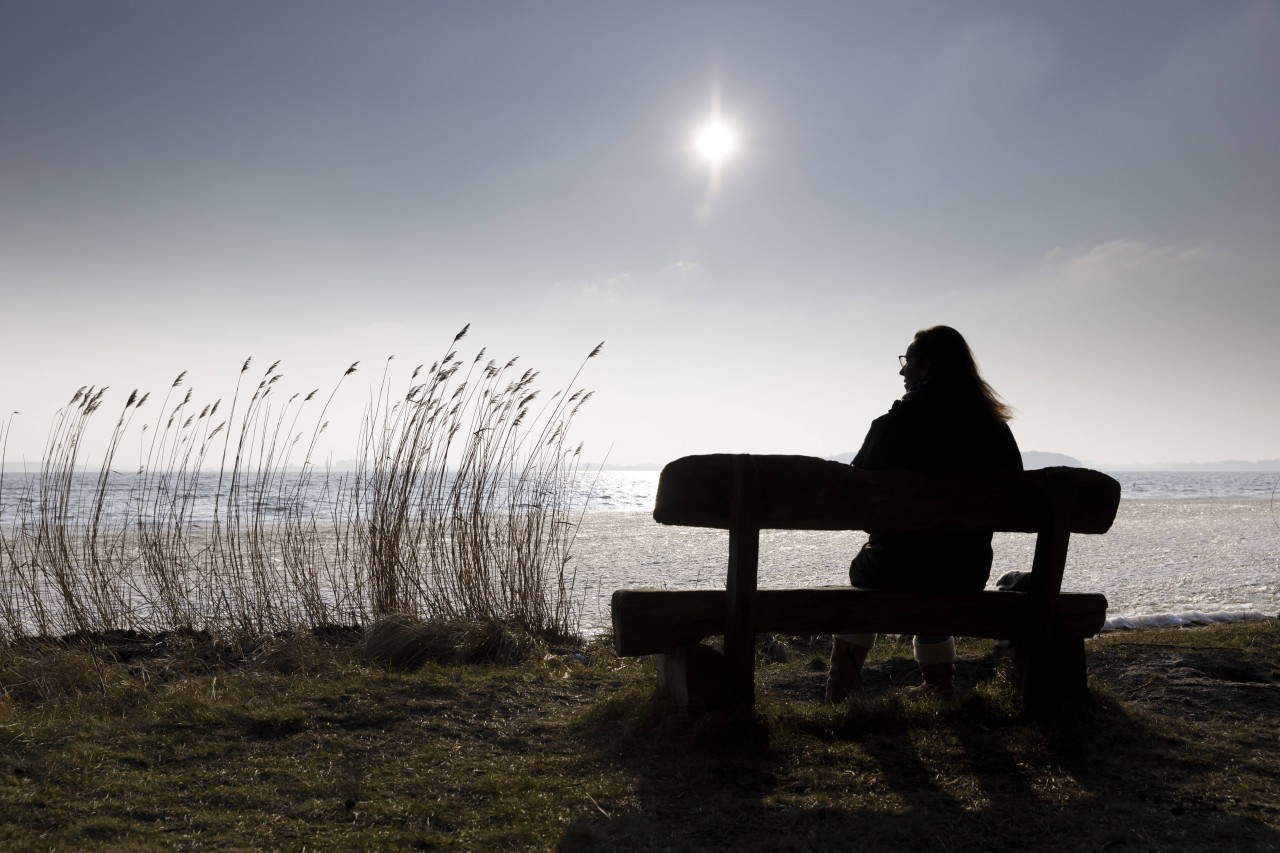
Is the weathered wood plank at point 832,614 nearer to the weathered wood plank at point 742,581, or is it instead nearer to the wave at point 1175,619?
the weathered wood plank at point 742,581

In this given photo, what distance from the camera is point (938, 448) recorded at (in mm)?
3750

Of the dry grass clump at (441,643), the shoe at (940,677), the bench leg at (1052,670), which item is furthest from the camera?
the dry grass clump at (441,643)

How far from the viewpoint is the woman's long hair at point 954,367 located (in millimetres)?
3785

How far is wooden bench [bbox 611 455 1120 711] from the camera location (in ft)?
10.8

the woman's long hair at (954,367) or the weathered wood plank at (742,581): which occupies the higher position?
the woman's long hair at (954,367)

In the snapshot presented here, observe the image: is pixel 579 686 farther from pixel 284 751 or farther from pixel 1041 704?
pixel 1041 704

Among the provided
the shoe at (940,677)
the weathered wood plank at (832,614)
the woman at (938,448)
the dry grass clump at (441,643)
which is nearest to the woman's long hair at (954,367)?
the woman at (938,448)

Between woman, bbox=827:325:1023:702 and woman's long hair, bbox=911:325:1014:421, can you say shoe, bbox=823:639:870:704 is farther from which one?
woman's long hair, bbox=911:325:1014:421

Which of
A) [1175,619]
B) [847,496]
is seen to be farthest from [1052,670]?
[1175,619]

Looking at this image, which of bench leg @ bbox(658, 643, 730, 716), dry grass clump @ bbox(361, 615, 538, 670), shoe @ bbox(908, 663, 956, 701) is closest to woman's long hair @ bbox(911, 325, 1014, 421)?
shoe @ bbox(908, 663, 956, 701)

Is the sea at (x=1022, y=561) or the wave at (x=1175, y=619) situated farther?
the sea at (x=1022, y=561)

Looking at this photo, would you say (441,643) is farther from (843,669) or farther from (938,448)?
(938,448)

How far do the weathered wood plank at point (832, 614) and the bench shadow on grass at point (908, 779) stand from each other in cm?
34

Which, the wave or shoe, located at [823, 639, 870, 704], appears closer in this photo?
shoe, located at [823, 639, 870, 704]
